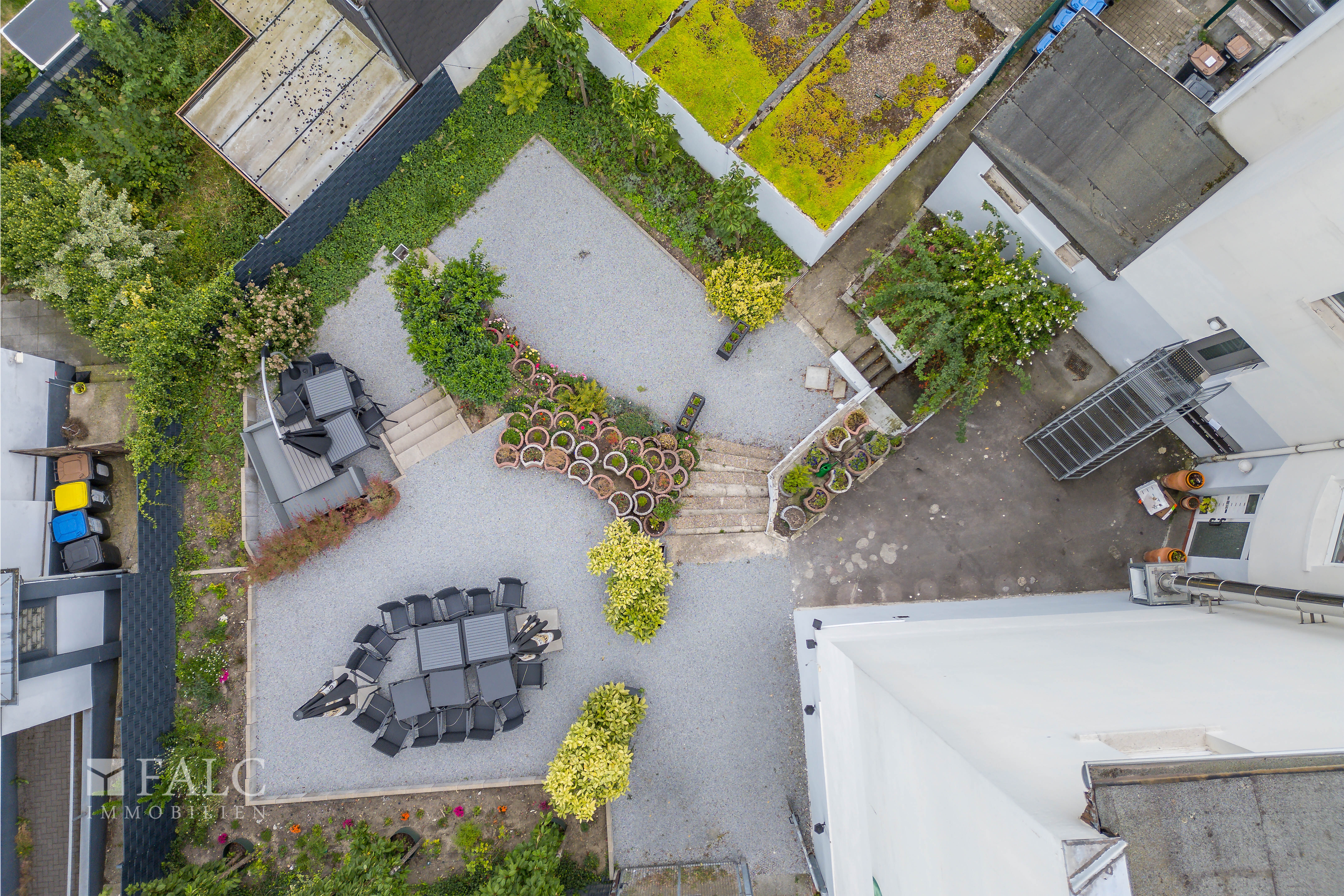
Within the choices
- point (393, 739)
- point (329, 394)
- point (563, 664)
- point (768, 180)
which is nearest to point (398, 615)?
point (393, 739)

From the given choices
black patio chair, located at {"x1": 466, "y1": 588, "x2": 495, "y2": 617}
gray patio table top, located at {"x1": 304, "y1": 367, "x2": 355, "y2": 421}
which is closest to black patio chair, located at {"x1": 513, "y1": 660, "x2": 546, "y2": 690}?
black patio chair, located at {"x1": 466, "y1": 588, "x2": 495, "y2": 617}

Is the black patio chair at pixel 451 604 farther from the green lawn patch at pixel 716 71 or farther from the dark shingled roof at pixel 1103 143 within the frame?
the dark shingled roof at pixel 1103 143

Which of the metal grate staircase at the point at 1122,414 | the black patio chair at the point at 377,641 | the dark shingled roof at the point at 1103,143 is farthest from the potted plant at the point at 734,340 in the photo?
the black patio chair at the point at 377,641

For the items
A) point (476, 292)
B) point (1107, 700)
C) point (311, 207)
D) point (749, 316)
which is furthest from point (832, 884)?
point (311, 207)

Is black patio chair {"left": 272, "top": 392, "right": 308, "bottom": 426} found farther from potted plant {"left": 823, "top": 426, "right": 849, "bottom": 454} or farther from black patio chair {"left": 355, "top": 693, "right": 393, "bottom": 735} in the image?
potted plant {"left": 823, "top": 426, "right": 849, "bottom": 454}

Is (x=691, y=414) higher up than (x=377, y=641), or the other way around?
(x=691, y=414)

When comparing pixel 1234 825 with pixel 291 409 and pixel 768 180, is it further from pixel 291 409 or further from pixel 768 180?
pixel 291 409

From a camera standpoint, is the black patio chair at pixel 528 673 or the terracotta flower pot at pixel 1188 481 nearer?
the terracotta flower pot at pixel 1188 481
